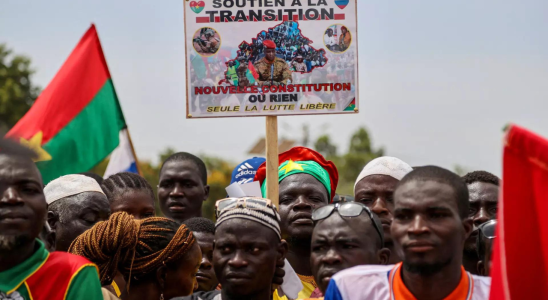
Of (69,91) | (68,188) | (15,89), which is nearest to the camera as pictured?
(68,188)

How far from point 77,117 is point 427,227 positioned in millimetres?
5432

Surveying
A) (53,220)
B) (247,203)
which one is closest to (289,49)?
(247,203)

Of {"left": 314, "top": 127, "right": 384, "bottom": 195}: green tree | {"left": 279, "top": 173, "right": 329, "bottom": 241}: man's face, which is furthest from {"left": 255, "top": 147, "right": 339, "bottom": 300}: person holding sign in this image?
{"left": 314, "top": 127, "right": 384, "bottom": 195}: green tree

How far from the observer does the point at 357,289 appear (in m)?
4.22

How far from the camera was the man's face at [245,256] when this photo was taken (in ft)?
15.9

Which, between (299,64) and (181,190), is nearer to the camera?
(299,64)

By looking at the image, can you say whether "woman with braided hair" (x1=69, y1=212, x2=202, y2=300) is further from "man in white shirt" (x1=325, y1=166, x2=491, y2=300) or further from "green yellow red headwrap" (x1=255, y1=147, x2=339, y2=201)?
"green yellow red headwrap" (x1=255, y1=147, x2=339, y2=201)

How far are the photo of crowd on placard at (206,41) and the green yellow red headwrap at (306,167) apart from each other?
129 centimetres

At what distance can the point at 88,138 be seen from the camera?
28.6ft

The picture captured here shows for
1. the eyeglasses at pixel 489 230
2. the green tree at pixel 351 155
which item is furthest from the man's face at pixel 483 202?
the green tree at pixel 351 155

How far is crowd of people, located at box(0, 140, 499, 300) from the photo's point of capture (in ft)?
13.7

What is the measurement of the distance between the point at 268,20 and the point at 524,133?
316cm

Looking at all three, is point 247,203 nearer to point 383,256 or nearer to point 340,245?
point 340,245

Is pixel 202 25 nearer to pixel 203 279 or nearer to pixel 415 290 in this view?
pixel 203 279
